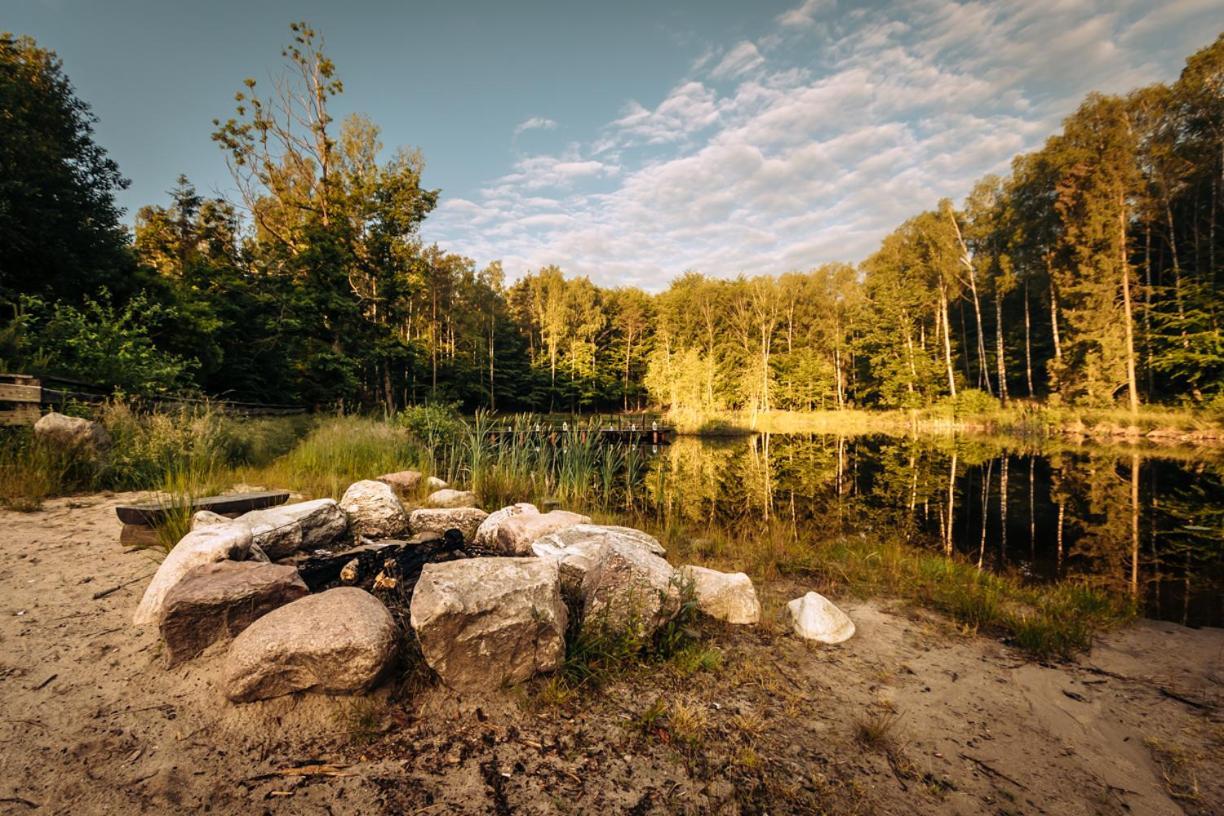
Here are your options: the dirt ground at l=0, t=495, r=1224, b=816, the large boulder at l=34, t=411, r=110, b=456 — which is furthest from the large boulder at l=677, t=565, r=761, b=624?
the large boulder at l=34, t=411, r=110, b=456

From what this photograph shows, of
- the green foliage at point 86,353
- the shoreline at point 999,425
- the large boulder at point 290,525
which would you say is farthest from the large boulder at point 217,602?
the shoreline at point 999,425

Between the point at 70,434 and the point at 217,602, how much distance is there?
5.48 metres

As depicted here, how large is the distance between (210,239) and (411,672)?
21.1 m

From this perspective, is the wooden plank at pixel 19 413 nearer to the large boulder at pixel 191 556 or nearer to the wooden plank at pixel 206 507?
the wooden plank at pixel 206 507

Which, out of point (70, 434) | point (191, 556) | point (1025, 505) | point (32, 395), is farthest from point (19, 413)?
point (1025, 505)

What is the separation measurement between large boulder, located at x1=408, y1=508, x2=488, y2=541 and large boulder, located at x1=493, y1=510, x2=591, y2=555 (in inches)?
32.2

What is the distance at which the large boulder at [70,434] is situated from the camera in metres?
5.34

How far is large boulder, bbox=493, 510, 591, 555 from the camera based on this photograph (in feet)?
13.8

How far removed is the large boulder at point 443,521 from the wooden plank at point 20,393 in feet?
16.4

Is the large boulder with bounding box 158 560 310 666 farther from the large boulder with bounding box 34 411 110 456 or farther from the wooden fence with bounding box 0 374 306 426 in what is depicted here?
the wooden fence with bounding box 0 374 306 426

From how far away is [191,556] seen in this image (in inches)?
114

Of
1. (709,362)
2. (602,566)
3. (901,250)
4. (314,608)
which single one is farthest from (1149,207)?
(314,608)

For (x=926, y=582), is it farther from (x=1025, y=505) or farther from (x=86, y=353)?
(x=86, y=353)

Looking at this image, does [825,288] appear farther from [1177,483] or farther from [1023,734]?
[1023,734]
